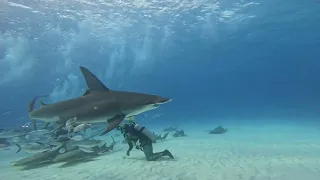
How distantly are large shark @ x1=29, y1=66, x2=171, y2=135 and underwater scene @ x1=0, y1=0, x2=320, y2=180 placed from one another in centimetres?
2

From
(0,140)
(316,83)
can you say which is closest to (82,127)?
(0,140)

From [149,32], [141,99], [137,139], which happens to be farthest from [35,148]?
[149,32]

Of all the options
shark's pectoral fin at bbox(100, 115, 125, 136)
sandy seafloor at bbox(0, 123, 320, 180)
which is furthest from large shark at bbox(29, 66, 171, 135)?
sandy seafloor at bbox(0, 123, 320, 180)

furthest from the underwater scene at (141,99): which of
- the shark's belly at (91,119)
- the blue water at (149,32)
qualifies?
the blue water at (149,32)

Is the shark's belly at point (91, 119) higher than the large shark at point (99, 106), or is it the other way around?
the large shark at point (99, 106)

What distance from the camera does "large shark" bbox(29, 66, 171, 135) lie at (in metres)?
5.66

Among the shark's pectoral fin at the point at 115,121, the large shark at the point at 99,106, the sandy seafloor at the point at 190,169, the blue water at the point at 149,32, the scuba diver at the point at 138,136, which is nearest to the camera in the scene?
the shark's pectoral fin at the point at 115,121

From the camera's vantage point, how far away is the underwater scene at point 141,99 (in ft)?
25.1

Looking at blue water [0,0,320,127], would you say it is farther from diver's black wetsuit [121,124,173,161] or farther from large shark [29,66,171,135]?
large shark [29,66,171,135]

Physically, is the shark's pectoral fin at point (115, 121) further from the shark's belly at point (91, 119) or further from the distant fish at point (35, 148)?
the distant fish at point (35, 148)

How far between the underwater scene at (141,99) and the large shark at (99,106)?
0.02 meters

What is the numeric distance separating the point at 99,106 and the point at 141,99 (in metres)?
0.89

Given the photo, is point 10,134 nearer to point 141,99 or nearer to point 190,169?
point 190,169

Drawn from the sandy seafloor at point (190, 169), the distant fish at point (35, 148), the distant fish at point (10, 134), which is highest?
the distant fish at point (10, 134)
